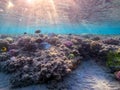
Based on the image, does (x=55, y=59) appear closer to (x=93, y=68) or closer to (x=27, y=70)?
(x=27, y=70)

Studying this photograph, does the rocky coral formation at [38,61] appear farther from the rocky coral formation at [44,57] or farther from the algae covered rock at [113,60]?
the algae covered rock at [113,60]

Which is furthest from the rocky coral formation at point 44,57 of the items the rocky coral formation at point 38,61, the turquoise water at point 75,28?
the turquoise water at point 75,28

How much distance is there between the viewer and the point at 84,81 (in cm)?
796

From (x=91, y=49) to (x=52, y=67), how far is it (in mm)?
3651

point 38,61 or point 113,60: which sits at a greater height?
point 38,61

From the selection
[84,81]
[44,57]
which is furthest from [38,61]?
[84,81]

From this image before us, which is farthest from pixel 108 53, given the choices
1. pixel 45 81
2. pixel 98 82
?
pixel 45 81

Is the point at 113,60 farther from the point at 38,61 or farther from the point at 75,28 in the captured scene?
the point at 75,28

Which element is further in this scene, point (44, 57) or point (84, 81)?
point (44, 57)

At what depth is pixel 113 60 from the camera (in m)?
9.02

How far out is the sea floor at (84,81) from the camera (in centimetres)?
720

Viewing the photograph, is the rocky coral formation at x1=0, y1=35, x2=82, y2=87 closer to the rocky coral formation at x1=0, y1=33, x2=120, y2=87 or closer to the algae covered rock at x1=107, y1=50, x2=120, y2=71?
the rocky coral formation at x1=0, y1=33, x2=120, y2=87

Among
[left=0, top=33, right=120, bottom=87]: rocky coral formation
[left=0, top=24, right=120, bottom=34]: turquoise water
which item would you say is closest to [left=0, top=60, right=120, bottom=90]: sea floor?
[left=0, top=33, right=120, bottom=87]: rocky coral formation

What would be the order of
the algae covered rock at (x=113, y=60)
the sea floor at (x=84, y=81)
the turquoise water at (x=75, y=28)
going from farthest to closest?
the turquoise water at (x=75, y=28) < the algae covered rock at (x=113, y=60) < the sea floor at (x=84, y=81)
